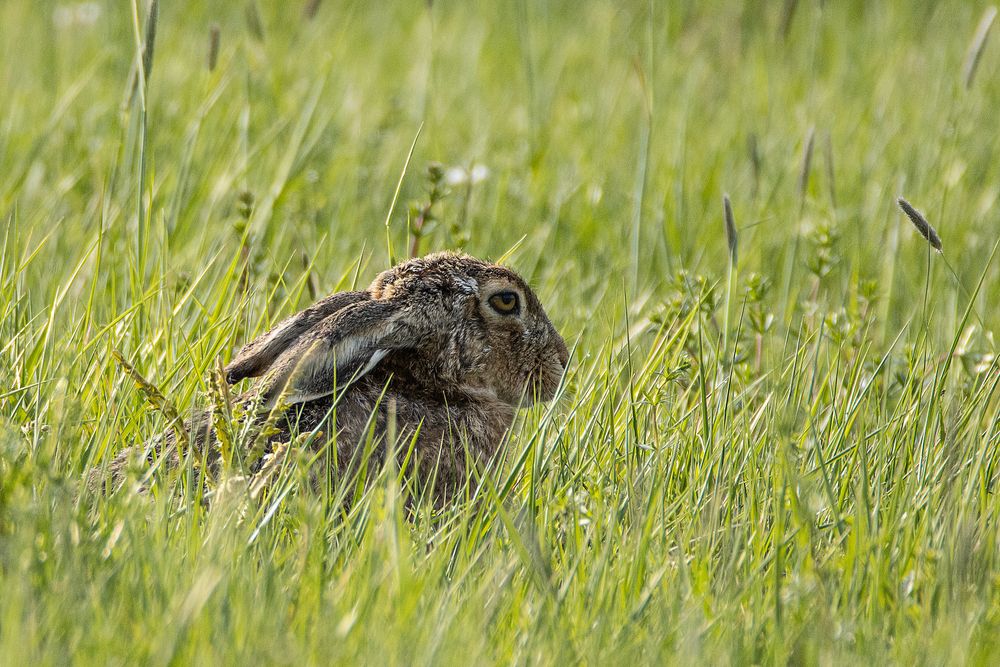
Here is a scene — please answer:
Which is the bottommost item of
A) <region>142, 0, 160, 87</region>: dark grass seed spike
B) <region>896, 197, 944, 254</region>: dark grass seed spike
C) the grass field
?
the grass field

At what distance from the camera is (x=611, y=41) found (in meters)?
9.01

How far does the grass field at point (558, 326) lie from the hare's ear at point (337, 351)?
209mm

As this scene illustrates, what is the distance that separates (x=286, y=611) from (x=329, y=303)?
125cm

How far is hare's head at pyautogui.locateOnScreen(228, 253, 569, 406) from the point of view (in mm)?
3475

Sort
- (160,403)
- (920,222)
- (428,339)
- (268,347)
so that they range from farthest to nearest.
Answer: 1. (428,339)
2. (920,222)
3. (268,347)
4. (160,403)

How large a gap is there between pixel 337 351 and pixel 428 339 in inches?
19.4

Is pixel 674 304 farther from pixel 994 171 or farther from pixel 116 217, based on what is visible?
pixel 994 171

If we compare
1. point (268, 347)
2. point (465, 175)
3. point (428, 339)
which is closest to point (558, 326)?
point (465, 175)

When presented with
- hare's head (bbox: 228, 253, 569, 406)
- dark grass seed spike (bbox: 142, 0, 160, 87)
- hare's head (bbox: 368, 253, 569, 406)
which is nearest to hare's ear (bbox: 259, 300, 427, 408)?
hare's head (bbox: 228, 253, 569, 406)

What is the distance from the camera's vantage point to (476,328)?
4133 millimetres

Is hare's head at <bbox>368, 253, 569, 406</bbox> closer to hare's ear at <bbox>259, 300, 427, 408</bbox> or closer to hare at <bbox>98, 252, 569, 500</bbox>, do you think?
hare at <bbox>98, 252, 569, 500</bbox>

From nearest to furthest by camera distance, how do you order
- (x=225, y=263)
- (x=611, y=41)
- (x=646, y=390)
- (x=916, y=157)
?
(x=646, y=390) → (x=225, y=263) → (x=916, y=157) → (x=611, y=41)

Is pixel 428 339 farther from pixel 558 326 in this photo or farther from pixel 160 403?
pixel 558 326

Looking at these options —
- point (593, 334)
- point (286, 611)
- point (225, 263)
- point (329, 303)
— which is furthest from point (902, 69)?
point (286, 611)
